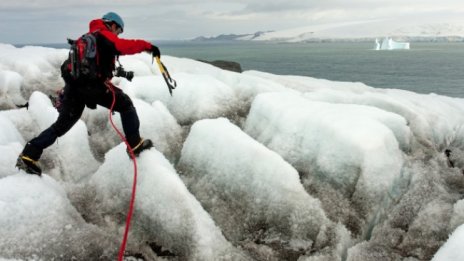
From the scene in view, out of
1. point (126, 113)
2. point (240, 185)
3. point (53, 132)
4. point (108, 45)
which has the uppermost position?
point (108, 45)

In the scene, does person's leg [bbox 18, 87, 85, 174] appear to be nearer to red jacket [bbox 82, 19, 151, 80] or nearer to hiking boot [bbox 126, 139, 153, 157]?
red jacket [bbox 82, 19, 151, 80]

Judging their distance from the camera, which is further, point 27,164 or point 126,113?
point 126,113

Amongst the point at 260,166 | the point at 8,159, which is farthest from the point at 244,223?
the point at 8,159

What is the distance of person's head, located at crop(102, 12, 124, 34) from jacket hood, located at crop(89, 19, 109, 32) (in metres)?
0.11

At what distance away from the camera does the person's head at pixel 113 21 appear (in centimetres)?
565

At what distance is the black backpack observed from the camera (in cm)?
520

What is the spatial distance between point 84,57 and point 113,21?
2.75 feet

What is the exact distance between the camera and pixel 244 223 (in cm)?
596

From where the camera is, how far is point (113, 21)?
5691 millimetres

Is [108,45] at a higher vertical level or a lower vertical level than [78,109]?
higher

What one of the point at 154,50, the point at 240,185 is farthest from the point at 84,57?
the point at 240,185

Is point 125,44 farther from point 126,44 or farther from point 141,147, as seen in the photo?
point 141,147

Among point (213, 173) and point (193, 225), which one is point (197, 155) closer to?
point (213, 173)

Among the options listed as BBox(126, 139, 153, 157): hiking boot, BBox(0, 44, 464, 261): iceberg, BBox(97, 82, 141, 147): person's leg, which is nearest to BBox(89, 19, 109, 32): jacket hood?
BBox(97, 82, 141, 147): person's leg
